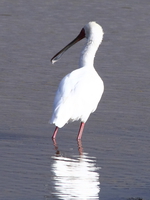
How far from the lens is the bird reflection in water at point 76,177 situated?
6891mm

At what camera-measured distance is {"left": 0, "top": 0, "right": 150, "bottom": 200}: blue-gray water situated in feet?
24.1

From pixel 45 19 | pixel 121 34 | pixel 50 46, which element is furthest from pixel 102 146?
pixel 45 19

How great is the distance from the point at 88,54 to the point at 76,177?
12.5 feet

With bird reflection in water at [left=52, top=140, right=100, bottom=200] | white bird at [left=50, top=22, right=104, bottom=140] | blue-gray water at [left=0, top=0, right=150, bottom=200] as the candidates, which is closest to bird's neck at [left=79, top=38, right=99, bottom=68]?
white bird at [left=50, top=22, right=104, bottom=140]

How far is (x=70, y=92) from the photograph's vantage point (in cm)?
994

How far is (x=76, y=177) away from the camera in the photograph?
759 centimetres

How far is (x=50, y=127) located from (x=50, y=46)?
6438mm

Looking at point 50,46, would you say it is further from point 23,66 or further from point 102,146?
point 102,146

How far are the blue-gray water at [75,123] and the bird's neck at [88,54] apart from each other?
854 millimetres

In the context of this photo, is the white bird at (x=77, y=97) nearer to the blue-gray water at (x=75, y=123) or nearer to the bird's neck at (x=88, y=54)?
the bird's neck at (x=88, y=54)

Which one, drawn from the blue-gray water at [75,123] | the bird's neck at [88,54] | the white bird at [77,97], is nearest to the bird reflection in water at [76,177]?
the blue-gray water at [75,123]

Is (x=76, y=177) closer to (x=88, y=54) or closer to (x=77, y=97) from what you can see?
(x=77, y=97)

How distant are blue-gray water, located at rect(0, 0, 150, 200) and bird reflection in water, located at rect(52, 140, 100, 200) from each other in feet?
0.03

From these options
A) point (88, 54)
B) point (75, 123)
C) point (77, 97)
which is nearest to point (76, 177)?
point (77, 97)
